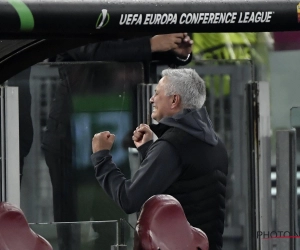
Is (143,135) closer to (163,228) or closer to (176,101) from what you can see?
(176,101)

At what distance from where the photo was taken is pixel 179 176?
20.4 ft

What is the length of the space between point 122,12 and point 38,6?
1.27ft

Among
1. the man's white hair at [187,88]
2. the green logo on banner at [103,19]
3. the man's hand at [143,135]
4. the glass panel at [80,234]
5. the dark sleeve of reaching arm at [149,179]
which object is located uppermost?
the green logo on banner at [103,19]

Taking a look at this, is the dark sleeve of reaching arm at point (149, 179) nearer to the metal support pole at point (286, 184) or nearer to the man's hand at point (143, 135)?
the man's hand at point (143, 135)

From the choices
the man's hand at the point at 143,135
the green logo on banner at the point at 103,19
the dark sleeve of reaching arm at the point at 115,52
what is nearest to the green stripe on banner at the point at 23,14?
the green logo on banner at the point at 103,19

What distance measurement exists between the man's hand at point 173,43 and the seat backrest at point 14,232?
11.5 feet

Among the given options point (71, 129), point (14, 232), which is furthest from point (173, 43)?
point (14, 232)

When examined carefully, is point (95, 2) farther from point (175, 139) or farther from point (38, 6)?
point (175, 139)

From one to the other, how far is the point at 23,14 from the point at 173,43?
12.7 ft

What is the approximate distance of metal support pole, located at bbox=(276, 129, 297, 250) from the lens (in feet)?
28.2

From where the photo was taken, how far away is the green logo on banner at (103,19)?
4.95 m

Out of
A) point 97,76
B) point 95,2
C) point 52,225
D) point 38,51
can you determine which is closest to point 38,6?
point 95,2

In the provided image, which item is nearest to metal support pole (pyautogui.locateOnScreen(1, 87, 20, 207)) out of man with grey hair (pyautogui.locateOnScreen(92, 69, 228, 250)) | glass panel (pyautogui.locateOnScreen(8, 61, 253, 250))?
glass panel (pyautogui.locateOnScreen(8, 61, 253, 250))

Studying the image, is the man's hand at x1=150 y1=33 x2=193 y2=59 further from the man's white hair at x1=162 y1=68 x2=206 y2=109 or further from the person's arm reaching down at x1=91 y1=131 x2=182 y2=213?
the person's arm reaching down at x1=91 y1=131 x2=182 y2=213
